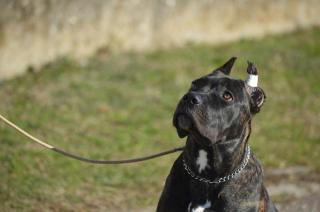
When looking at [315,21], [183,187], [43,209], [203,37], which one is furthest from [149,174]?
[315,21]

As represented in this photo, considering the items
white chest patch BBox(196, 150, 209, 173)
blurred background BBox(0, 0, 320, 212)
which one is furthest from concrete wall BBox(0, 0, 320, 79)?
→ white chest patch BBox(196, 150, 209, 173)

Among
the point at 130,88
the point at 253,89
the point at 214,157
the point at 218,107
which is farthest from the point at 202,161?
the point at 130,88

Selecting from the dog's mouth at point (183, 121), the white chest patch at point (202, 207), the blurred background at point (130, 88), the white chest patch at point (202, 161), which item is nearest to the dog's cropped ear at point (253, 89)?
the white chest patch at point (202, 161)

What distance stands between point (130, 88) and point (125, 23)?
170cm

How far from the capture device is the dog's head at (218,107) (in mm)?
5184

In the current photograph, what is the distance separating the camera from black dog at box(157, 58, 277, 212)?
5383 millimetres

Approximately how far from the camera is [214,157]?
553cm

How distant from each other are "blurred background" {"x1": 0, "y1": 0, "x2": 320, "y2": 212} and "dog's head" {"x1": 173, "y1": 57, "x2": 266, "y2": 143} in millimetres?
2428

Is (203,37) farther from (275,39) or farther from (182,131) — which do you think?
(182,131)

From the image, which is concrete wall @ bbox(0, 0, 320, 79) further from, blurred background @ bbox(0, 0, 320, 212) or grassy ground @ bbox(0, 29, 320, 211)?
grassy ground @ bbox(0, 29, 320, 211)

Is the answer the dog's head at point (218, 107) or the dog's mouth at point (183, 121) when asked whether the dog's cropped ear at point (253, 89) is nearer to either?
the dog's head at point (218, 107)

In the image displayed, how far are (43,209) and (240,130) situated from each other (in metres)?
2.69

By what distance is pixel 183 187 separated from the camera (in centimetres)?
553

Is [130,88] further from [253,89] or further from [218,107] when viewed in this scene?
[218,107]
